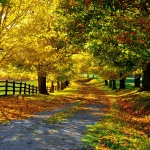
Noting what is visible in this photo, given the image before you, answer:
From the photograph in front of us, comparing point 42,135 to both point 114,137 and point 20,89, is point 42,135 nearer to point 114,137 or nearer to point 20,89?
point 114,137

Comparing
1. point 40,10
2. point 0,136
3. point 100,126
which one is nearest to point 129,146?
point 100,126

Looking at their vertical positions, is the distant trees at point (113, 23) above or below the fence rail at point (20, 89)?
above

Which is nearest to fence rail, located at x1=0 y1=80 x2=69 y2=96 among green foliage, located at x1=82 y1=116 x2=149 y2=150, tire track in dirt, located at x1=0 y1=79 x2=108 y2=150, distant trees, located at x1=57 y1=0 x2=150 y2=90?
distant trees, located at x1=57 y1=0 x2=150 y2=90

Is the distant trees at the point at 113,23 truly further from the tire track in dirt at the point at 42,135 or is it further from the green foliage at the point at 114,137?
the tire track in dirt at the point at 42,135

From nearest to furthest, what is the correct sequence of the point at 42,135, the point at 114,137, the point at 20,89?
the point at 42,135
the point at 114,137
the point at 20,89

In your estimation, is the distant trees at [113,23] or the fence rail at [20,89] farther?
the fence rail at [20,89]

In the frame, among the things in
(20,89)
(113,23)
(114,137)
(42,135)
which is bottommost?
(114,137)

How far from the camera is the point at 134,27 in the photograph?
16078 mm

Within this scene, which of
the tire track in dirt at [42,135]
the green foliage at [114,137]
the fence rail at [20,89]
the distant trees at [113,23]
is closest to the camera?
the tire track in dirt at [42,135]

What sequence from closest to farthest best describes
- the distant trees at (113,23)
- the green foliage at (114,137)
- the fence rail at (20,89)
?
the green foliage at (114,137) < the distant trees at (113,23) < the fence rail at (20,89)

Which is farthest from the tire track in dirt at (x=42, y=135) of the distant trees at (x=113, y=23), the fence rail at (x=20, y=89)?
the fence rail at (x=20, y=89)

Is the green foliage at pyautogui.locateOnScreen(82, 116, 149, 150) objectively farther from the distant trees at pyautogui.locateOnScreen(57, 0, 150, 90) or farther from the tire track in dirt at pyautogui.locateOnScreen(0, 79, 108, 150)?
the distant trees at pyautogui.locateOnScreen(57, 0, 150, 90)

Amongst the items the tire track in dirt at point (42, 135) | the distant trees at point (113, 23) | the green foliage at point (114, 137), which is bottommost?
the green foliage at point (114, 137)

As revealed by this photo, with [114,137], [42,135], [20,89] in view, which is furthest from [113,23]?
[20,89]
